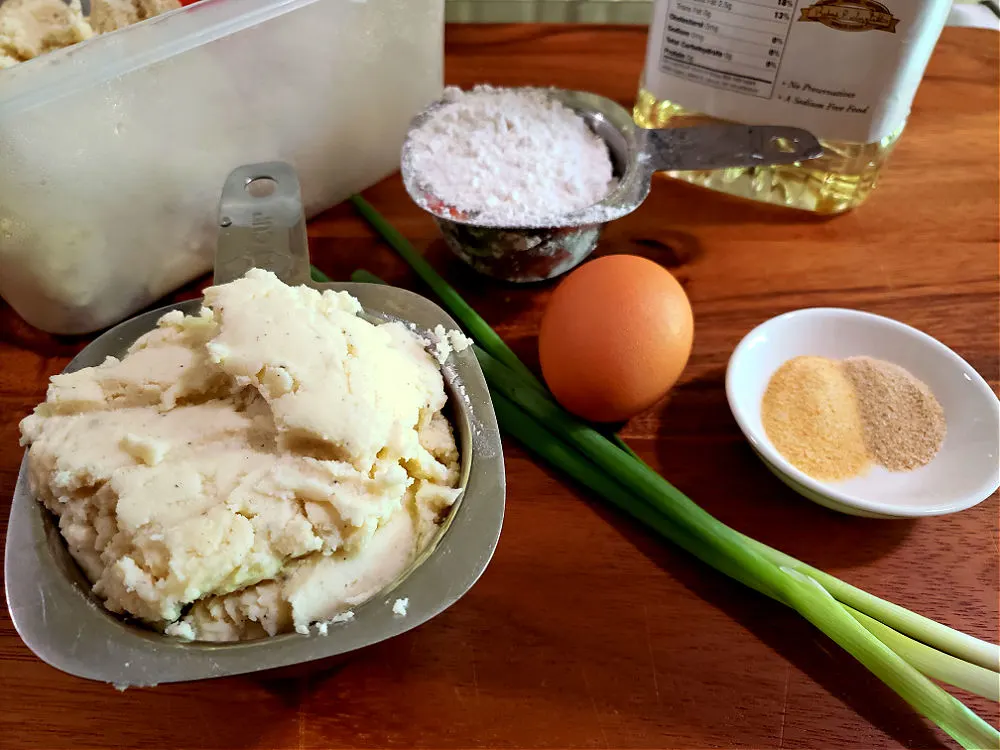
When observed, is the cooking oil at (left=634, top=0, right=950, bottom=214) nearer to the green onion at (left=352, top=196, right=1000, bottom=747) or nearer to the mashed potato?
the green onion at (left=352, top=196, right=1000, bottom=747)

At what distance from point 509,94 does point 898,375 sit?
24.4 inches

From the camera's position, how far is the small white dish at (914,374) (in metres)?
0.72

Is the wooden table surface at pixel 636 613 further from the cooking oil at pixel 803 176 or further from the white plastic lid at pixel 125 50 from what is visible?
the white plastic lid at pixel 125 50

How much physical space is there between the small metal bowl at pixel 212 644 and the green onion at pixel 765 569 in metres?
0.14

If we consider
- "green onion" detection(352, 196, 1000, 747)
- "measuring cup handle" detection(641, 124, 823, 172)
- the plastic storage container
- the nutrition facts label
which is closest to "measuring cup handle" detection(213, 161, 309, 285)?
the plastic storage container

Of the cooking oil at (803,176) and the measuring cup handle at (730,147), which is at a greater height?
the measuring cup handle at (730,147)

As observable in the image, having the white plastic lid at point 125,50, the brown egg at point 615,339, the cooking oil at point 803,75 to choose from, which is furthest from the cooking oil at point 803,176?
the white plastic lid at point 125,50

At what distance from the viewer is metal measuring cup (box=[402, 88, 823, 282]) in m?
0.85

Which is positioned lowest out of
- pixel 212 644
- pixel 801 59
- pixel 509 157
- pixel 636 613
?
pixel 636 613

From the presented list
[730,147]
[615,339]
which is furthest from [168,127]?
[730,147]

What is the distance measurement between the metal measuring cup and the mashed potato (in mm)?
276

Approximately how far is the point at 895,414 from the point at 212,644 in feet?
2.38

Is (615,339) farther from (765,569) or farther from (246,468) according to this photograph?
(246,468)

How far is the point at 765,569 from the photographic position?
0.66 metres
